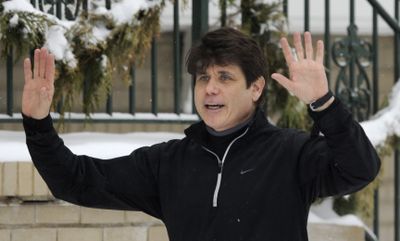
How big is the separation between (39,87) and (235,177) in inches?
27.3

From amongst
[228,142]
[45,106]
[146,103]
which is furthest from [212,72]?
[146,103]

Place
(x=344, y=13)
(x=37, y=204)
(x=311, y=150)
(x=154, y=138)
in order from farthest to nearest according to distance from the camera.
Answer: (x=344, y=13), (x=154, y=138), (x=37, y=204), (x=311, y=150)

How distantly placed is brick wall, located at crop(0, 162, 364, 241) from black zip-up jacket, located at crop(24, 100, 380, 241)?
1098 mm

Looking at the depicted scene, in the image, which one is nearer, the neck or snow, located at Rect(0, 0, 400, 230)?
the neck

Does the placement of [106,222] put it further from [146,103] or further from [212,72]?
[146,103]

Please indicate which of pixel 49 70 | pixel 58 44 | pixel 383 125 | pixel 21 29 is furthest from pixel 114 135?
pixel 49 70

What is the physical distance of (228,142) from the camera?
3270 millimetres

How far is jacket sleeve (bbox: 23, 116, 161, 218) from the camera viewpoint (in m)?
3.35

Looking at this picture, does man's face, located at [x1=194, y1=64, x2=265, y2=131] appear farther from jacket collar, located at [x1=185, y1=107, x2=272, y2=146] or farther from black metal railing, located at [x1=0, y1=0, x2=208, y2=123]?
black metal railing, located at [x1=0, y1=0, x2=208, y2=123]

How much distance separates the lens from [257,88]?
333 cm

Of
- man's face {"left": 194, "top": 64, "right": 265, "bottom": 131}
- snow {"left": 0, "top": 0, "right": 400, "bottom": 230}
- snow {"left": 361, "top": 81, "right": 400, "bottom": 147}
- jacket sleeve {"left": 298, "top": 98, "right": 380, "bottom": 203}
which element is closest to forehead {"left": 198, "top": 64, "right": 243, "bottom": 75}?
man's face {"left": 194, "top": 64, "right": 265, "bottom": 131}

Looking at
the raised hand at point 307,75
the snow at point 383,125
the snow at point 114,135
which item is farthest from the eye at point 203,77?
the snow at point 383,125

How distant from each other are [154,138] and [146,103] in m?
1.75

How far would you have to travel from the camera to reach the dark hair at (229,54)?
3.26 m
